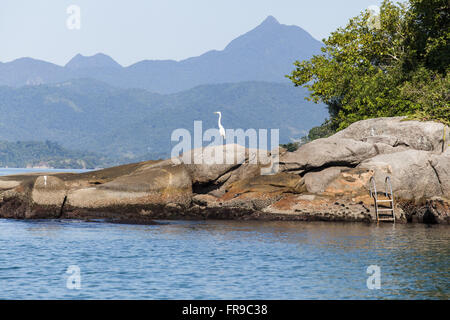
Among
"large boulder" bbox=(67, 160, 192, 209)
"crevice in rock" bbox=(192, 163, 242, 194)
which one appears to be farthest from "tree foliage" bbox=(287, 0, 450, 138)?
"large boulder" bbox=(67, 160, 192, 209)

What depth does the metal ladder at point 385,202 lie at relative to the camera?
31.0 meters

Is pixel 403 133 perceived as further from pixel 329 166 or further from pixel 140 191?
pixel 140 191

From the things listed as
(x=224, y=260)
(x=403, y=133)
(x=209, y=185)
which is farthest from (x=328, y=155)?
(x=224, y=260)

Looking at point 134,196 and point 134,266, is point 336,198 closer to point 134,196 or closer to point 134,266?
point 134,196

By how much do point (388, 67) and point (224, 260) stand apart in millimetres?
28345

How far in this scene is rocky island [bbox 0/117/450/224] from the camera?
104 feet

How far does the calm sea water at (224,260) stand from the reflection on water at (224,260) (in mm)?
31

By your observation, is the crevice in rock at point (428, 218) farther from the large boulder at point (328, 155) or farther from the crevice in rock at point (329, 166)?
the crevice in rock at point (329, 166)

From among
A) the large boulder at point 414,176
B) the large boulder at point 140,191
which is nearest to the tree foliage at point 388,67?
the large boulder at point 414,176

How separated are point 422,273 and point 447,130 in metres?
18.0

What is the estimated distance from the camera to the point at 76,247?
78.4 feet

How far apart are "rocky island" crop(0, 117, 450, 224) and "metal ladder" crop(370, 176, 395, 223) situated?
0.95ft

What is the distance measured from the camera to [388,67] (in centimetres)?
4491
